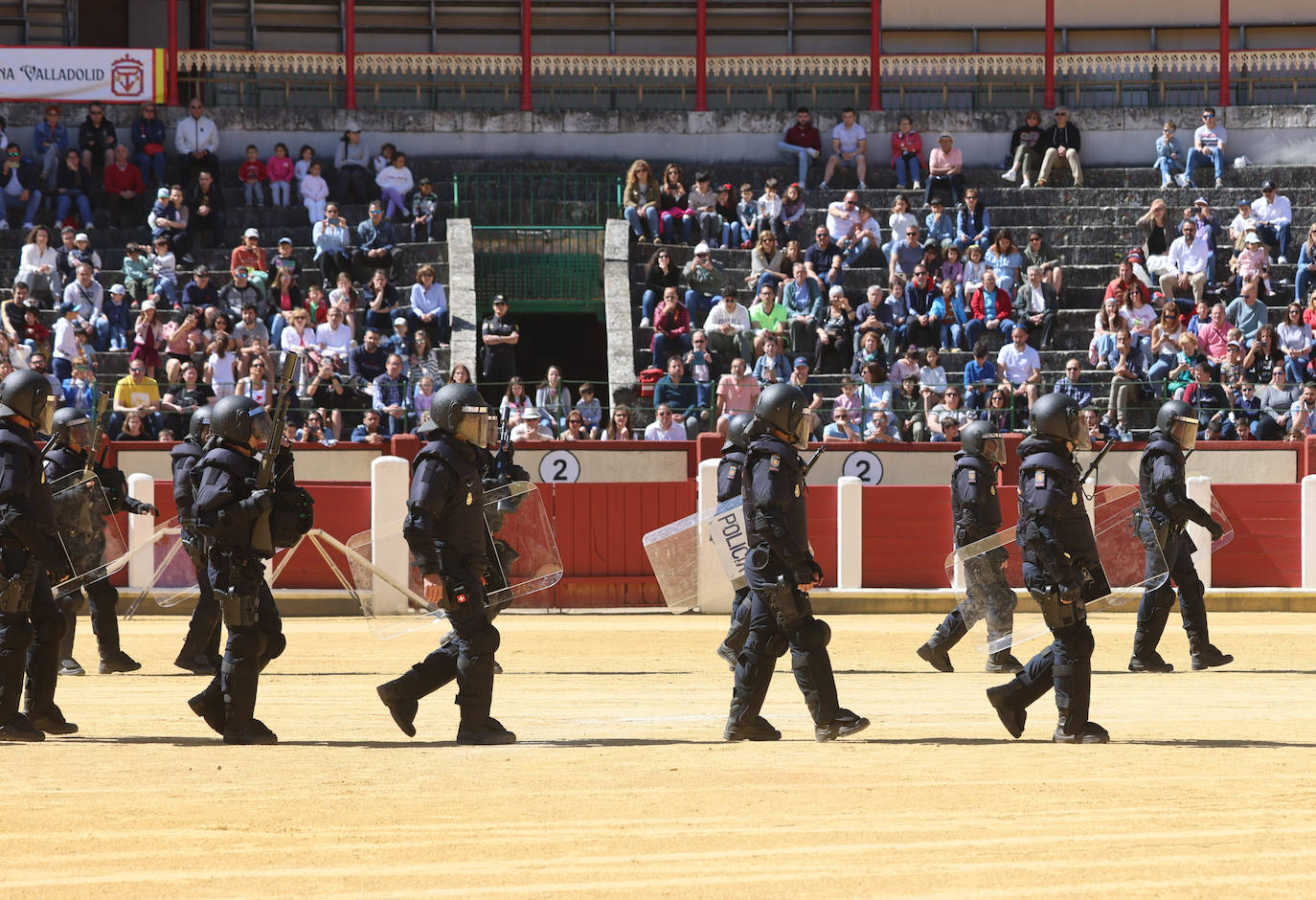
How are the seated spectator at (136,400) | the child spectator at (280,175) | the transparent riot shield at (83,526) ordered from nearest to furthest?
the transparent riot shield at (83,526), the seated spectator at (136,400), the child spectator at (280,175)

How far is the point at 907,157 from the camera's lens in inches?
1175

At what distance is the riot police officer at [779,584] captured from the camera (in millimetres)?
10211

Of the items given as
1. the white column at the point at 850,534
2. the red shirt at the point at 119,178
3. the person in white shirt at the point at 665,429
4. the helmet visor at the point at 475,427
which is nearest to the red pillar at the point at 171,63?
the red shirt at the point at 119,178

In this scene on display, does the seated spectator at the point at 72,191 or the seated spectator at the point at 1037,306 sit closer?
the seated spectator at the point at 1037,306

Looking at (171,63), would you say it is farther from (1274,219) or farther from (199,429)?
(199,429)

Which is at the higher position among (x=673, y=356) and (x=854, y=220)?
(x=854, y=220)

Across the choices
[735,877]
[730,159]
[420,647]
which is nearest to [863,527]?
[420,647]

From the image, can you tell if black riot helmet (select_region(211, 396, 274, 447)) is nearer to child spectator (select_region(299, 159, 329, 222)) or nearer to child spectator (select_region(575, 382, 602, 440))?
child spectator (select_region(575, 382, 602, 440))

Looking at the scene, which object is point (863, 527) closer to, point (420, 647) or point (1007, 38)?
point (420, 647)

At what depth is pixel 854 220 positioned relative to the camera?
90.1 feet

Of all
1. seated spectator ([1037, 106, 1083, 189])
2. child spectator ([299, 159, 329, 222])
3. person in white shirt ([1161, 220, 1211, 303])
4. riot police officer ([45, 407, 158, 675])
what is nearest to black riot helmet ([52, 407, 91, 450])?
riot police officer ([45, 407, 158, 675])

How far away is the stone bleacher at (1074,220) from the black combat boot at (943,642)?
35.7ft

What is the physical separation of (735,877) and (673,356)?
17.0 meters

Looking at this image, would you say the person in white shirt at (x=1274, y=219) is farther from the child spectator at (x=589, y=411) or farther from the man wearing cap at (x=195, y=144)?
the man wearing cap at (x=195, y=144)
